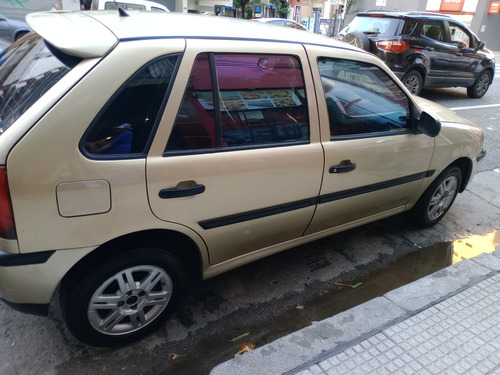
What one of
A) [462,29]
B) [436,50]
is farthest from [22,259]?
[462,29]

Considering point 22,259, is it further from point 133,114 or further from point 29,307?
point 133,114

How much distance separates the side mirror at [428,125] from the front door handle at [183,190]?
1928mm

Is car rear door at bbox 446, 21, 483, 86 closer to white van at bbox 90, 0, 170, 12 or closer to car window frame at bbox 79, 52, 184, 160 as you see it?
white van at bbox 90, 0, 170, 12

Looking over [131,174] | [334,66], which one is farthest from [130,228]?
[334,66]

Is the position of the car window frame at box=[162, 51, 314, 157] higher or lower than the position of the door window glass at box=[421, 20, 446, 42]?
lower

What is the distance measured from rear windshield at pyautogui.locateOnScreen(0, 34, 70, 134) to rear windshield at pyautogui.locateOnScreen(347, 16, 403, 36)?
7694mm

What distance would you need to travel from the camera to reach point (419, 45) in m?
8.36

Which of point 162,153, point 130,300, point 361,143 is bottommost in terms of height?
point 130,300

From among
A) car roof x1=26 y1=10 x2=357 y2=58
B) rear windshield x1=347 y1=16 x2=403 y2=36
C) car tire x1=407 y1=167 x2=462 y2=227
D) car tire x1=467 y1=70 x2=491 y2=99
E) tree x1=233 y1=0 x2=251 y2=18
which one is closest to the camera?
car roof x1=26 y1=10 x2=357 y2=58

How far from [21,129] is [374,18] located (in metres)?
8.77

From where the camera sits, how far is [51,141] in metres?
1.78

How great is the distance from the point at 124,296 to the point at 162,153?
828mm

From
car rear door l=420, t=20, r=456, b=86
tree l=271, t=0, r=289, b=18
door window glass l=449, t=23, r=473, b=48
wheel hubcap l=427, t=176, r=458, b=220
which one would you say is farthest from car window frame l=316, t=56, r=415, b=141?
tree l=271, t=0, r=289, b=18

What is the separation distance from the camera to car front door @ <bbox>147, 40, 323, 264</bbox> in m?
2.10
